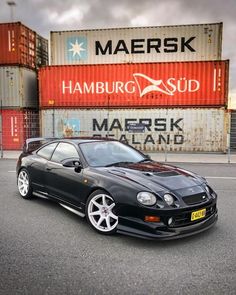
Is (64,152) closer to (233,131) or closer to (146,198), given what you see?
(146,198)

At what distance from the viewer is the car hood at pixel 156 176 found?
395 centimetres

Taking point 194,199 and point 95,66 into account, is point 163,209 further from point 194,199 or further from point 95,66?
point 95,66

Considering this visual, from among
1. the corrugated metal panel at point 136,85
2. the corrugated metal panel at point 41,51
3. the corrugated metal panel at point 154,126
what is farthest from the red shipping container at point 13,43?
the corrugated metal panel at point 154,126

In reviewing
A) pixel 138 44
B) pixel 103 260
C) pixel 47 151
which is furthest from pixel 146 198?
pixel 138 44

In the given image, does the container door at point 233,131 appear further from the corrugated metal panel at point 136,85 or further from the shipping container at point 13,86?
the shipping container at point 13,86

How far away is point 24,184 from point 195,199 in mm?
3728

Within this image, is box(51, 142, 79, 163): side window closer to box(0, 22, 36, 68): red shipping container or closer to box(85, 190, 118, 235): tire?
box(85, 190, 118, 235): tire

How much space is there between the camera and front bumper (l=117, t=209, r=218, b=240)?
3.66 m

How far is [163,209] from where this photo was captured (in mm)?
3652

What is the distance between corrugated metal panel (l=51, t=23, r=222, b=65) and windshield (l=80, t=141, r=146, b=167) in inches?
491

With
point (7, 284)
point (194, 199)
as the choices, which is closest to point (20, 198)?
point (7, 284)

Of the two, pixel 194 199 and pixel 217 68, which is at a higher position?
pixel 217 68

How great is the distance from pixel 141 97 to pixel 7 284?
43.4 feet

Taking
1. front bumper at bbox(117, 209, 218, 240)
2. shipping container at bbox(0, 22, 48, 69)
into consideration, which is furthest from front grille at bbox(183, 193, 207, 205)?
shipping container at bbox(0, 22, 48, 69)
